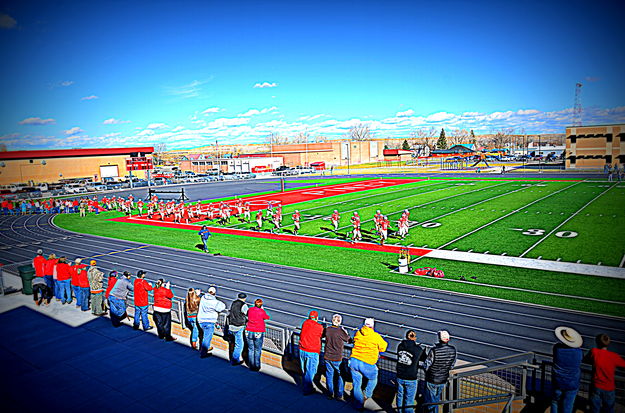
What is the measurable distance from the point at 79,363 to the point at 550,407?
9.07 meters

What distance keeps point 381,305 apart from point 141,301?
7.13 meters

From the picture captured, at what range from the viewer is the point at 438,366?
647 centimetres

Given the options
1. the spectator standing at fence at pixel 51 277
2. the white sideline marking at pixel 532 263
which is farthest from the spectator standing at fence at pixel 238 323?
the white sideline marking at pixel 532 263

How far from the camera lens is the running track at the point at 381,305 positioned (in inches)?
424

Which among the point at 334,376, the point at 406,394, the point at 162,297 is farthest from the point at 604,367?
the point at 162,297

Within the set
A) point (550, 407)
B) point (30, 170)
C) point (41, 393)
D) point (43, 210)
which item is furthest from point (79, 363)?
point (30, 170)

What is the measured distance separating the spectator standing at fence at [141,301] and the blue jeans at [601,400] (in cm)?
923

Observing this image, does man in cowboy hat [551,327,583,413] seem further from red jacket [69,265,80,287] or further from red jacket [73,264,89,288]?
red jacket [69,265,80,287]

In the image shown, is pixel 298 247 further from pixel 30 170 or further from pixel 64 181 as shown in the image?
pixel 64 181

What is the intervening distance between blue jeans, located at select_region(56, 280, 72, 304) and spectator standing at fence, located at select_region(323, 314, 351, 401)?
30.3 ft

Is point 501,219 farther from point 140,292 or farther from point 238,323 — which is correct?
point 140,292

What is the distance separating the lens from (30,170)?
59.1 m

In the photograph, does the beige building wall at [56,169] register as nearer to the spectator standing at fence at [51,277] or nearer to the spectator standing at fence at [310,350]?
the spectator standing at fence at [51,277]

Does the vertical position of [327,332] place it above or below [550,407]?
above
